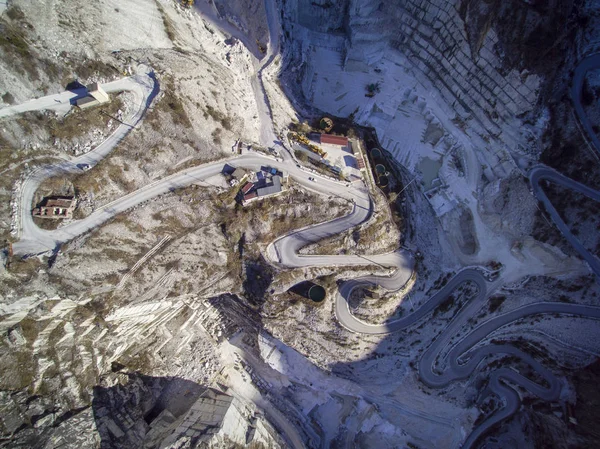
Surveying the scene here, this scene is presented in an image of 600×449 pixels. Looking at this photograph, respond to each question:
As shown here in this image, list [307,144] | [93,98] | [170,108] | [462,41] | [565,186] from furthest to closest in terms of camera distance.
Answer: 1. [462,41]
2. [307,144]
3. [565,186]
4. [170,108]
5. [93,98]

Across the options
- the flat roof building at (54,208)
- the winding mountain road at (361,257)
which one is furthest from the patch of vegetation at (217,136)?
the flat roof building at (54,208)

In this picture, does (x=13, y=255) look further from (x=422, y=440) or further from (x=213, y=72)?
(x=422, y=440)

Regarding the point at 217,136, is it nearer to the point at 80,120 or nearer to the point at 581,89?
the point at 80,120

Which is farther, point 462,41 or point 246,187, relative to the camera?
point 462,41

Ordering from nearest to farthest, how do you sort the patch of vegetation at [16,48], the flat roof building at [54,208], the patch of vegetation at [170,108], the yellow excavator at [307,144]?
the patch of vegetation at [16,48], the flat roof building at [54,208], the patch of vegetation at [170,108], the yellow excavator at [307,144]

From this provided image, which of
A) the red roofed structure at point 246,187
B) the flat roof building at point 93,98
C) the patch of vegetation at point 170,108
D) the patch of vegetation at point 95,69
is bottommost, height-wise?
the red roofed structure at point 246,187

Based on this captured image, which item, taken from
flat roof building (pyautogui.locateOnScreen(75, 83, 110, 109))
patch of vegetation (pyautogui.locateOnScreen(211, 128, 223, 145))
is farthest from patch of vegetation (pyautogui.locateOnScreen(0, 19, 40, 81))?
patch of vegetation (pyautogui.locateOnScreen(211, 128, 223, 145))

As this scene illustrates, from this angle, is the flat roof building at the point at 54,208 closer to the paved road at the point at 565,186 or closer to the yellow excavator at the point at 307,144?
the yellow excavator at the point at 307,144

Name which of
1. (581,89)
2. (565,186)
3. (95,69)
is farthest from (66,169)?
(581,89)

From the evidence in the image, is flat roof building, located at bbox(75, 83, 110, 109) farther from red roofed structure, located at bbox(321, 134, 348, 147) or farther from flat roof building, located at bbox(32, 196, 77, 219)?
red roofed structure, located at bbox(321, 134, 348, 147)

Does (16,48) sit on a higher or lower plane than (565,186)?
higher

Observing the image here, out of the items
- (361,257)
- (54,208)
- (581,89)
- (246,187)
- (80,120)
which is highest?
(80,120)
